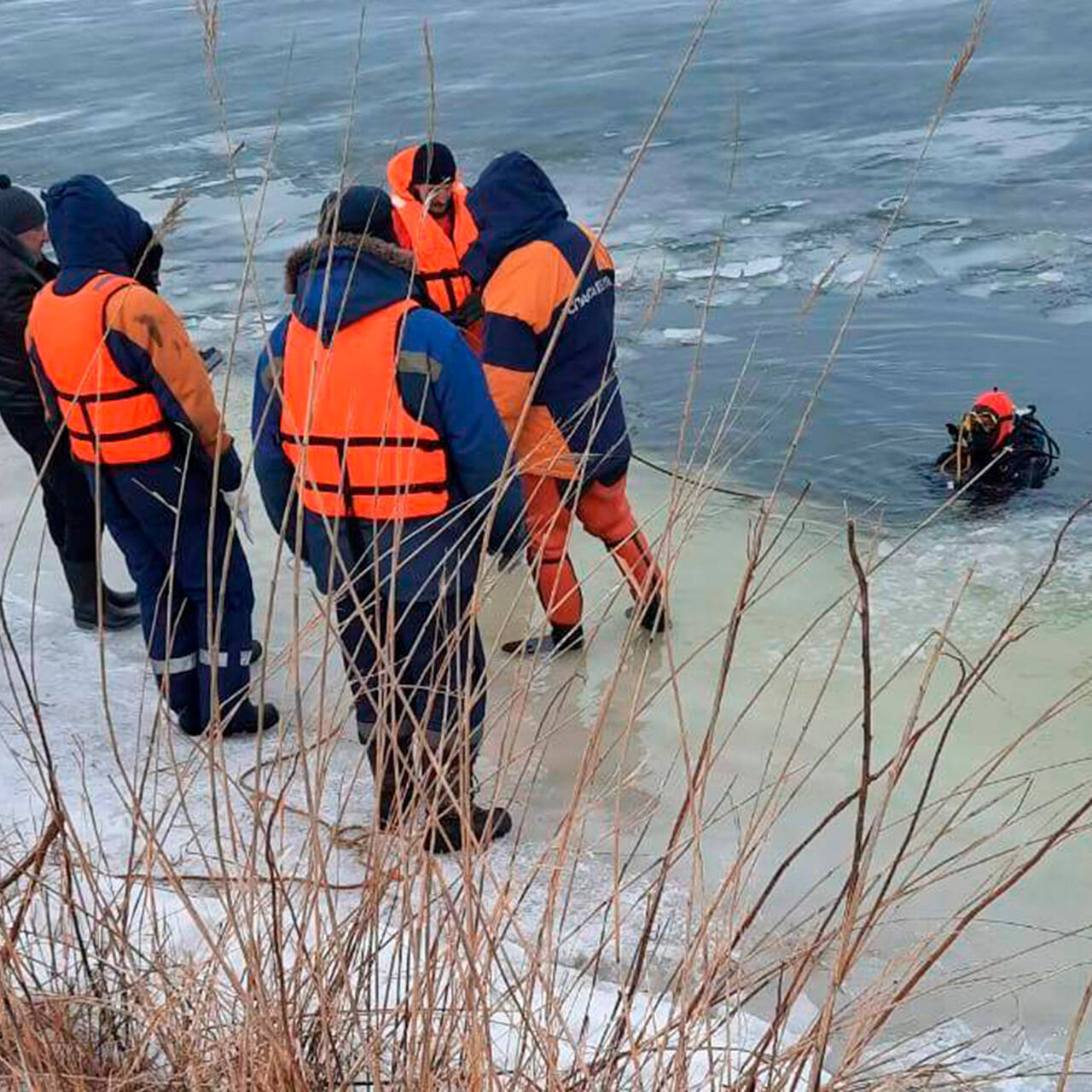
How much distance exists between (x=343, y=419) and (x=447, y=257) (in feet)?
7.80

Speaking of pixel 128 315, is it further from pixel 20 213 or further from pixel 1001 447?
pixel 1001 447

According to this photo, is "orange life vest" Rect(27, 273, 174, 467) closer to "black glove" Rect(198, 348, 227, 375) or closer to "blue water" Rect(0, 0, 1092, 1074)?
"black glove" Rect(198, 348, 227, 375)

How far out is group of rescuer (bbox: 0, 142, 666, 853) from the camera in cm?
346

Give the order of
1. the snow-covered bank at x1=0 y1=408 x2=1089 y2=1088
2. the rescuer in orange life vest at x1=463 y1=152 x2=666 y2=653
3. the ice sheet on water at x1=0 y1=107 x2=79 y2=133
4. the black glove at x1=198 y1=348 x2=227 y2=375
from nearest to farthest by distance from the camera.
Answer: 1. the snow-covered bank at x1=0 y1=408 x2=1089 y2=1088
2. the black glove at x1=198 y1=348 x2=227 y2=375
3. the rescuer in orange life vest at x1=463 y1=152 x2=666 y2=653
4. the ice sheet on water at x1=0 y1=107 x2=79 y2=133

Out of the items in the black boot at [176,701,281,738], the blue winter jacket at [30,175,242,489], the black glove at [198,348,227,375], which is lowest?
the black boot at [176,701,281,738]

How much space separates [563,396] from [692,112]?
8.82m

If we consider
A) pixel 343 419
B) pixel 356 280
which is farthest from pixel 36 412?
pixel 356 280

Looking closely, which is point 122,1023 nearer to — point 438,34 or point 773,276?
point 773,276

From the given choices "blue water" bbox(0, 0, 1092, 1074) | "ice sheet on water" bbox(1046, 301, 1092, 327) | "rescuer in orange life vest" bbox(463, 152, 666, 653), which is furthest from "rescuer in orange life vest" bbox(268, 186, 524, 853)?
"ice sheet on water" bbox(1046, 301, 1092, 327)

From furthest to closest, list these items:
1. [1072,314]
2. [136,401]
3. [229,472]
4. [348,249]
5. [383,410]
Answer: [1072,314] → [229,472] → [136,401] → [348,249] → [383,410]

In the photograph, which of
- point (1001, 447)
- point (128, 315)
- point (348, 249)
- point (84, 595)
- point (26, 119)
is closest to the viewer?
point (348, 249)

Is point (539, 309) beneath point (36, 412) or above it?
above

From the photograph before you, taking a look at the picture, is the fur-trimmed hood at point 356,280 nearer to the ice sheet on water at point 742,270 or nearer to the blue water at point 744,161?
the blue water at point 744,161

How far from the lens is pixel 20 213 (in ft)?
15.6
